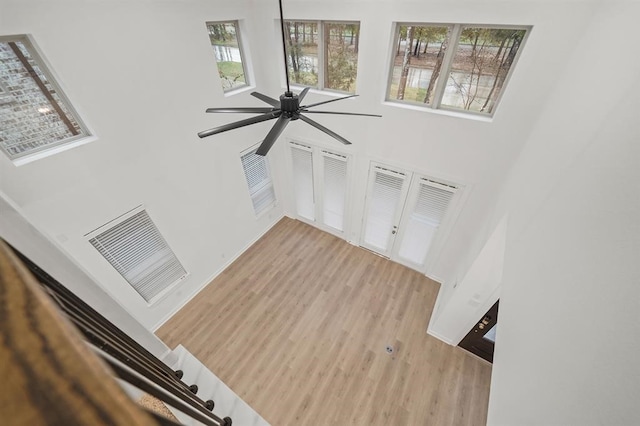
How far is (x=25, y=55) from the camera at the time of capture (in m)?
2.31

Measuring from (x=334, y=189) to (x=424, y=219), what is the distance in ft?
6.08

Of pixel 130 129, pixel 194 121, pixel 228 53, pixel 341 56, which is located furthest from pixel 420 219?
pixel 130 129

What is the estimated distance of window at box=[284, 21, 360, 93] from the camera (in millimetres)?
3678

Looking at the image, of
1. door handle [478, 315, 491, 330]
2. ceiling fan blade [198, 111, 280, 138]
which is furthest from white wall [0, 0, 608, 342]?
ceiling fan blade [198, 111, 280, 138]

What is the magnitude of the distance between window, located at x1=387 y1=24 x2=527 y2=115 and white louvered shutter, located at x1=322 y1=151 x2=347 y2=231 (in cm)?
158

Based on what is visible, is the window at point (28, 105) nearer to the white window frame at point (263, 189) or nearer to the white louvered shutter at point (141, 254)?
the white louvered shutter at point (141, 254)

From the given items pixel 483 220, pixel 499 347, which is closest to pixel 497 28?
pixel 483 220

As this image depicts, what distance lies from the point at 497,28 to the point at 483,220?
2.37 metres

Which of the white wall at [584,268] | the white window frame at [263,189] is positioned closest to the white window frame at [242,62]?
the white window frame at [263,189]

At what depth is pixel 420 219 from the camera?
178 inches

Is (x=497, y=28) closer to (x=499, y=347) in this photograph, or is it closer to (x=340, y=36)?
(x=340, y=36)

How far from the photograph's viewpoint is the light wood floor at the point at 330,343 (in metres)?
3.40

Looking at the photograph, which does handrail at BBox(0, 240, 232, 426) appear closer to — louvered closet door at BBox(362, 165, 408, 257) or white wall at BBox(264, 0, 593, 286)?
white wall at BBox(264, 0, 593, 286)

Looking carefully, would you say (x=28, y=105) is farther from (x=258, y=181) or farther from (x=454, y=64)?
(x=454, y=64)
